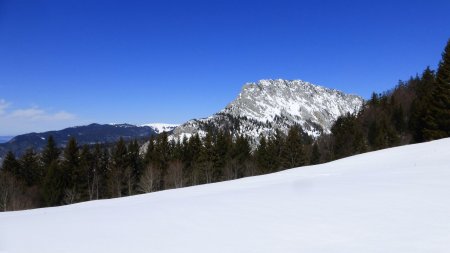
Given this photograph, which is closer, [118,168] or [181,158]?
[118,168]

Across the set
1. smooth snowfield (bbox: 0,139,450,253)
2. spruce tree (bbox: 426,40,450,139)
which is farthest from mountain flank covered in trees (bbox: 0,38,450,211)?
smooth snowfield (bbox: 0,139,450,253)

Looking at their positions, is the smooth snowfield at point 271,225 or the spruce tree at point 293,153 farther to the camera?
the spruce tree at point 293,153

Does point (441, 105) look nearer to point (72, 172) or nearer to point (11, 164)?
point (72, 172)

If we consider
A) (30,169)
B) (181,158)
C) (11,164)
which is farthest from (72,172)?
(181,158)

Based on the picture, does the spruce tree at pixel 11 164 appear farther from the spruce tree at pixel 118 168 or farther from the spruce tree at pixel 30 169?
the spruce tree at pixel 118 168

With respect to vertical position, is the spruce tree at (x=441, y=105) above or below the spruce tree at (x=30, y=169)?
above

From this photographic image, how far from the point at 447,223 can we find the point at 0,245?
903cm

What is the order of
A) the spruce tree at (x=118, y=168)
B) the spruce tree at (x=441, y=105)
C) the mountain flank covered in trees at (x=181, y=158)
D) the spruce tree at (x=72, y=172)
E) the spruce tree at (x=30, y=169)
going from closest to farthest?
1. the spruce tree at (x=441, y=105)
2. the mountain flank covered in trees at (x=181, y=158)
3. the spruce tree at (x=72, y=172)
4. the spruce tree at (x=118, y=168)
5. the spruce tree at (x=30, y=169)

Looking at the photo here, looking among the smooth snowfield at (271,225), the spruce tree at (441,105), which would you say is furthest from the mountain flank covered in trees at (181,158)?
the smooth snowfield at (271,225)

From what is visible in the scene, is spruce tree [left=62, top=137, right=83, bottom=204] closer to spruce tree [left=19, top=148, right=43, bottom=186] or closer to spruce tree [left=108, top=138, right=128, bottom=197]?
spruce tree [left=108, top=138, right=128, bottom=197]

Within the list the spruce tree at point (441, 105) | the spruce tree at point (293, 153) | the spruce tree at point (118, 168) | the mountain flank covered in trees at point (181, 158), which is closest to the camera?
the spruce tree at point (441, 105)

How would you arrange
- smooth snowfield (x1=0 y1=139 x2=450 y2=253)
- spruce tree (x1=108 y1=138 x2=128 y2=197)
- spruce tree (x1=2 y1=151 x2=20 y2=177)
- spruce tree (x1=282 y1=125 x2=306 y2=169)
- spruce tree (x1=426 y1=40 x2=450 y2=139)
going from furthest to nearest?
spruce tree (x1=282 y1=125 x2=306 y2=169) < spruce tree (x1=108 y1=138 x2=128 y2=197) < spruce tree (x1=2 y1=151 x2=20 y2=177) < spruce tree (x1=426 y1=40 x2=450 y2=139) < smooth snowfield (x1=0 y1=139 x2=450 y2=253)

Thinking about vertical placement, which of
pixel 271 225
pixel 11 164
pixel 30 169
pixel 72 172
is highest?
pixel 11 164

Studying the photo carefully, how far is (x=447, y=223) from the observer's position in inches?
247
